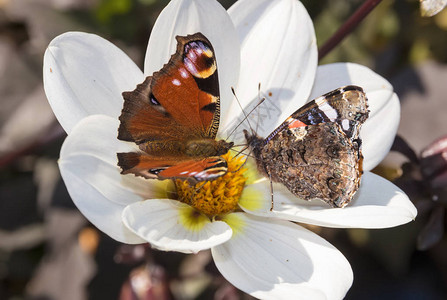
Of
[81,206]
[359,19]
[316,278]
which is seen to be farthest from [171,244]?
[359,19]

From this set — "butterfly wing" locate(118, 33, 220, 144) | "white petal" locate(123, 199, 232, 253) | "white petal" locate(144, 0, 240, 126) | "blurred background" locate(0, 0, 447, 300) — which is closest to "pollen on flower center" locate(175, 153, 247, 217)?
"white petal" locate(123, 199, 232, 253)

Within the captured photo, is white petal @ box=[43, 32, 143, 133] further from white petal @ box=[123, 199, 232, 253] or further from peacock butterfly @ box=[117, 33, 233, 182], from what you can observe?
white petal @ box=[123, 199, 232, 253]

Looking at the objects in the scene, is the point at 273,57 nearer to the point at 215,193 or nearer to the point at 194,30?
the point at 194,30

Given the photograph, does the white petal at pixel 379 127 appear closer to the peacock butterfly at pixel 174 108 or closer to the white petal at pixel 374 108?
the white petal at pixel 374 108

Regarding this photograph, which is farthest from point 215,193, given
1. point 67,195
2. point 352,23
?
point 67,195

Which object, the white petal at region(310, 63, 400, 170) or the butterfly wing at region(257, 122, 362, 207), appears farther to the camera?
the white petal at region(310, 63, 400, 170)

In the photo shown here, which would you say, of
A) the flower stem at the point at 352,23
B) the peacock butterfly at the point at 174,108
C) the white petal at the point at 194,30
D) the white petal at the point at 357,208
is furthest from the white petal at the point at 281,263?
the flower stem at the point at 352,23
